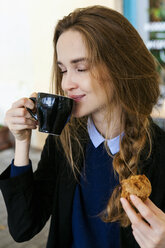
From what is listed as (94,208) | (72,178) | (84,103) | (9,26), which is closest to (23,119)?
Answer: (84,103)

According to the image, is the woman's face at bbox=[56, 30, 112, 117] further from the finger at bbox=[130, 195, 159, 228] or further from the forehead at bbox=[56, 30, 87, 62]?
the finger at bbox=[130, 195, 159, 228]

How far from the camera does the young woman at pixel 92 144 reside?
89 centimetres

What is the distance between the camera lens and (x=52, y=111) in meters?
0.81

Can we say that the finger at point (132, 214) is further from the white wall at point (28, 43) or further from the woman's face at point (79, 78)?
the white wall at point (28, 43)

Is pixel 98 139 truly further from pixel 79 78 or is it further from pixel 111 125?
pixel 79 78

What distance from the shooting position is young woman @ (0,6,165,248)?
892 millimetres

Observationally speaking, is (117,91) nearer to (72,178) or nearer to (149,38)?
(72,178)

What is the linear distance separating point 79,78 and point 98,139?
0.29 m

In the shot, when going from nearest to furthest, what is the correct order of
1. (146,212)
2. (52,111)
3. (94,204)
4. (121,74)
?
(146,212)
(52,111)
(121,74)
(94,204)

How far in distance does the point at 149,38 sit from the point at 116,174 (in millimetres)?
2689

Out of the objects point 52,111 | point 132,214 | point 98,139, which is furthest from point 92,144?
point 132,214

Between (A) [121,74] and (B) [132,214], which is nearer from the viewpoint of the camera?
(B) [132,214]

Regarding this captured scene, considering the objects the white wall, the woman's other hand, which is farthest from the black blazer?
the white wall

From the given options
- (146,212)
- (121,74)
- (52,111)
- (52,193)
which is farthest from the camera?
(52,193)
